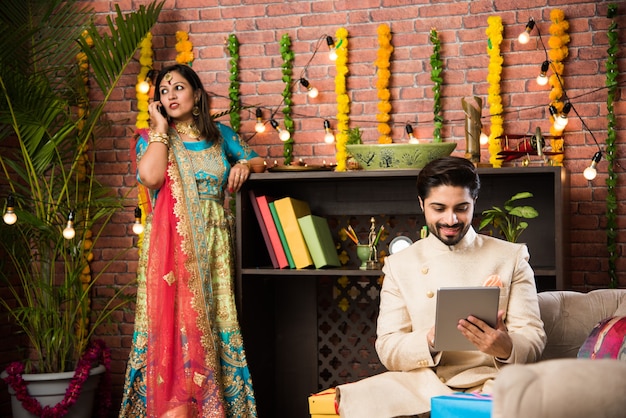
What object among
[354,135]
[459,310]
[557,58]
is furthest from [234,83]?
[459,310]

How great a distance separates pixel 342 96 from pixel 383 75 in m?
0.23

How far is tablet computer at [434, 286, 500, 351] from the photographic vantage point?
2.16 m

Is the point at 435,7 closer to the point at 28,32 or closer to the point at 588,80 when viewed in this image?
the point at 588,80

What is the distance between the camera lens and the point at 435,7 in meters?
3.75

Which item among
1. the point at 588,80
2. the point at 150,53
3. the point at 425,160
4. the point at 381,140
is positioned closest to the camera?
the point at 425,160

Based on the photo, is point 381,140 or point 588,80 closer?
point 588,80

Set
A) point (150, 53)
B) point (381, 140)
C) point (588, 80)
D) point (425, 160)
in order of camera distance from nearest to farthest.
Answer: point (425, 160) < point (588, 80) < point (381, 140) < point (150, 53)

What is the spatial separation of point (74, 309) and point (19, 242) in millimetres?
450

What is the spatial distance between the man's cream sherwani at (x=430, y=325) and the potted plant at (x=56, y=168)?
63.3 inches

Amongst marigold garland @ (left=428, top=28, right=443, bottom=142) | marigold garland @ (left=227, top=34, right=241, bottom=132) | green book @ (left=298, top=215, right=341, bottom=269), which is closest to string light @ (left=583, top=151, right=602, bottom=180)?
marigold garland @ (left=428, top=28, right=443, bottom=142)

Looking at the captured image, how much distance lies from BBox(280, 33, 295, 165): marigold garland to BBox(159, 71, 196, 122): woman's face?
2.00ft

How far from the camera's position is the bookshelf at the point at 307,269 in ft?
11.4

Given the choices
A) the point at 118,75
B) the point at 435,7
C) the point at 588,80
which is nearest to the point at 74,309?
the point at 118,75

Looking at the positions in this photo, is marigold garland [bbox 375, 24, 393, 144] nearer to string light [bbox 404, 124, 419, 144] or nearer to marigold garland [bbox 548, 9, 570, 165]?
string light [bbox 404, 124, 419, 144]
